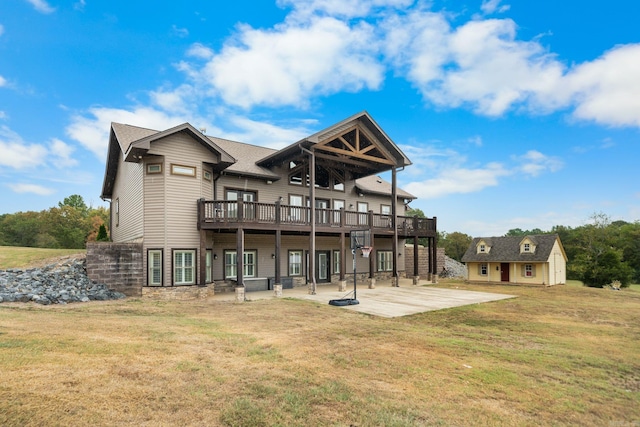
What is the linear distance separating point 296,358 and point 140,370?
2522 mm

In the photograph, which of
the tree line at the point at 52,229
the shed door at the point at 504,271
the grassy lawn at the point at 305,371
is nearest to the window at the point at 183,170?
the grassy lawn at the point at 305,371

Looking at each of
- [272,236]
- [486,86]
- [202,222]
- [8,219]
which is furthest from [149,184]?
[8,219]

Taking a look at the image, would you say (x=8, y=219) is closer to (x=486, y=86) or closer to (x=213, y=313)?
(x=213, y=313)

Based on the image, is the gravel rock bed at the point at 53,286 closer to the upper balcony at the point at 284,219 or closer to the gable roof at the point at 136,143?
the upper balcony at the point at 284,219

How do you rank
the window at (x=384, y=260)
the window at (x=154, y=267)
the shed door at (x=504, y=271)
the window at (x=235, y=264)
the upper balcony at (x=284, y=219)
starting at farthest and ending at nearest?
the shed door at (x=504, y=271) < the window at (x=384, y=260) < the window at (x=235, y=264) < the upper balcony at (x=284, y=219) < the window at (x=154, y=267)

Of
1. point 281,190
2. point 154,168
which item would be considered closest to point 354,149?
point 281,190

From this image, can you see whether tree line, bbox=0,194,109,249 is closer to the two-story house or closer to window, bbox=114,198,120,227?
window, bbox=114,198,120,227

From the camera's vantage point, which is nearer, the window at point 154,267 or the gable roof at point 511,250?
the window at point 154,267

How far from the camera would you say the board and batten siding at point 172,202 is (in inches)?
558

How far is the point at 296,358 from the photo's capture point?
6031 millimetres

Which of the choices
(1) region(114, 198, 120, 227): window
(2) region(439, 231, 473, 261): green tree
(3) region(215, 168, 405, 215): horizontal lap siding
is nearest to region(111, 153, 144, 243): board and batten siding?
(1) region(114, 198, 120, 227): window

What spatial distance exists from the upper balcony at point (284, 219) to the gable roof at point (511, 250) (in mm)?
8722

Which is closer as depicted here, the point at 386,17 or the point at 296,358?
the point at 296,358

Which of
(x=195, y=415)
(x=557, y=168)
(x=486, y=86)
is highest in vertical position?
(x=486, y=86)
